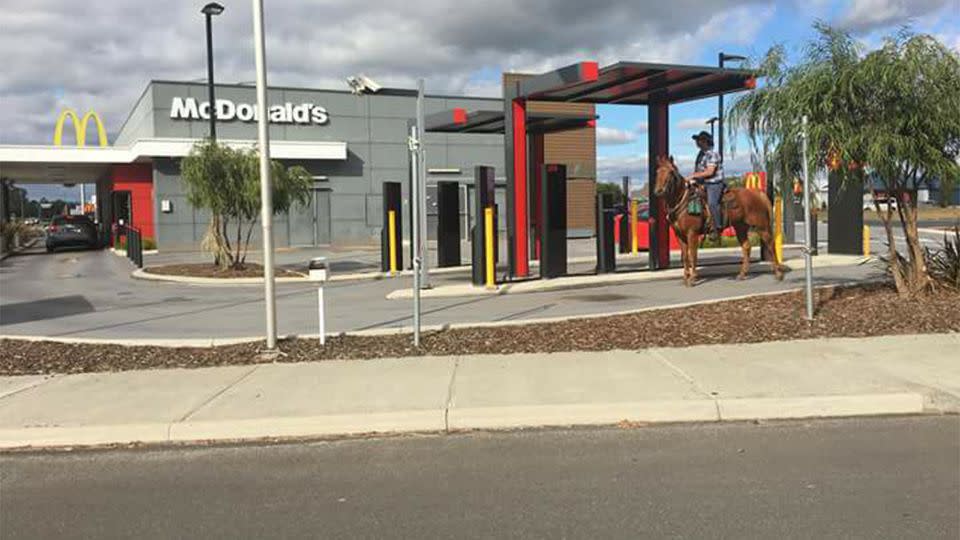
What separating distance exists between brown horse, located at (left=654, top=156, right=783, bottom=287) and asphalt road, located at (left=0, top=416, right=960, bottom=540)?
8103 mm

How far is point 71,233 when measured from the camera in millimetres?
35562

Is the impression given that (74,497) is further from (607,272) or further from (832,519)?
(607,272)

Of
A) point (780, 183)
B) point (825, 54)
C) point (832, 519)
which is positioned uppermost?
point (825, 54)

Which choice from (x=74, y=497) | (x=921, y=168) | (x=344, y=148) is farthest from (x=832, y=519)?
(x=344, y=148)

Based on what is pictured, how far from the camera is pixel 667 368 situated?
26.4 feet

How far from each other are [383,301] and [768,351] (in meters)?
7.52

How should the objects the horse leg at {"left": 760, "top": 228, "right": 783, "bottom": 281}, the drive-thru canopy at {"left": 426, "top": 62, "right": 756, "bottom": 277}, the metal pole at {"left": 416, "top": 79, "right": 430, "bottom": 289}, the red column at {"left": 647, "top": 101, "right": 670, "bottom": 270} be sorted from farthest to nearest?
1. the red column at {"left": 647, "top": 101, "right": 670, "bottom": 270}
2. the horse leg at {"left": 760, "top": 228, "right": 783, "bottom": 281}
3. the drive-thru canopy at {"left": 426, "top": 62, "right": 756, "bottom": 277}
4. the metal pole at {"left": 416, "top": 79, "right": 430, "bottom": 289}

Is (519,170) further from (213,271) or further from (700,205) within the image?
(213,271)

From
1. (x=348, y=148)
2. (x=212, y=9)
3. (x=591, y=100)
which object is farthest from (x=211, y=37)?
(x=591, y=100)

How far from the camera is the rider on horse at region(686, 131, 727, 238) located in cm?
1430

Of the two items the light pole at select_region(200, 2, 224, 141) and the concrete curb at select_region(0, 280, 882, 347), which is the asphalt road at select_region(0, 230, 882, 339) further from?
the light pole at select_region(200, 2, 224, 141)

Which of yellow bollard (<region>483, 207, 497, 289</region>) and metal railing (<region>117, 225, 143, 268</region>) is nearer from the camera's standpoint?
yellow bollard (<region>483, 207, 497, 289</region>)

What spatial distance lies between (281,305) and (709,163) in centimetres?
789

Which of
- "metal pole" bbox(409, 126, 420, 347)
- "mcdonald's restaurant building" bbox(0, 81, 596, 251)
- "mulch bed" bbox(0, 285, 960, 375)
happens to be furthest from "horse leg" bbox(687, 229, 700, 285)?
"mcdonald's restaurant building" bbox(0, 81, 596, 251)
